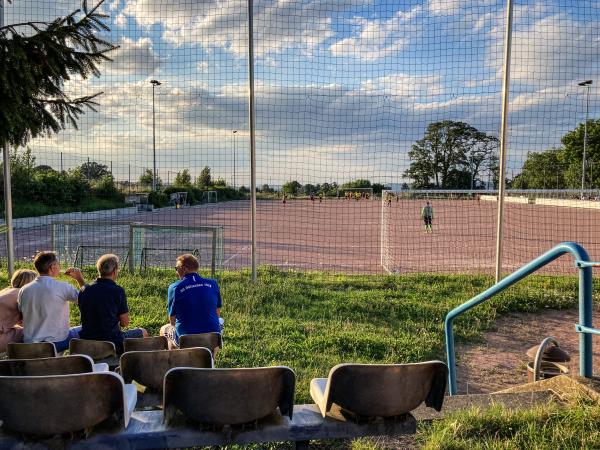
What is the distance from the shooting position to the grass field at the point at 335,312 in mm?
5516

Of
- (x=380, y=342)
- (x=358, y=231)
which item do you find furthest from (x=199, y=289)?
(x=358, y=231)

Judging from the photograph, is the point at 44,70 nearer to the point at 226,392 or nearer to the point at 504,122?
the point at 226,392

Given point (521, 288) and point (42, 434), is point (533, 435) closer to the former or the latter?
point (42, 434)

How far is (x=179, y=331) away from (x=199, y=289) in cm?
40

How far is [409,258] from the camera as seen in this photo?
15.7m

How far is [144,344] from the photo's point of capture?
3.84 meters

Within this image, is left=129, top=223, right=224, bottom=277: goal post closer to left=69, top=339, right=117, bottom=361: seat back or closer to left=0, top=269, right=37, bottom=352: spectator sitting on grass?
left=0, top=269, right=37, bottom=352: spectator sitting on grass

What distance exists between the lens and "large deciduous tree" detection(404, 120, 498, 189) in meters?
9.47

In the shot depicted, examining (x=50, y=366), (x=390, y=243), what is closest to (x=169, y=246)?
(x=390, y=243)

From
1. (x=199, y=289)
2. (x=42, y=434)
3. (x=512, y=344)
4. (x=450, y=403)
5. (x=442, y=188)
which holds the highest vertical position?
(x=442, y=188)

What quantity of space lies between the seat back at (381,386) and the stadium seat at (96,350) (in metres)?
2.08

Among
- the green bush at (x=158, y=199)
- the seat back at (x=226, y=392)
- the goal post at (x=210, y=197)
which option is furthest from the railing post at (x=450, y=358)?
the goal post at (x=210, y=197)

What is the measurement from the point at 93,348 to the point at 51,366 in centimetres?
118

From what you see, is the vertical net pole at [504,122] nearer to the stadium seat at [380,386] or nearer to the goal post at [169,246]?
the goal post at [169,246]
